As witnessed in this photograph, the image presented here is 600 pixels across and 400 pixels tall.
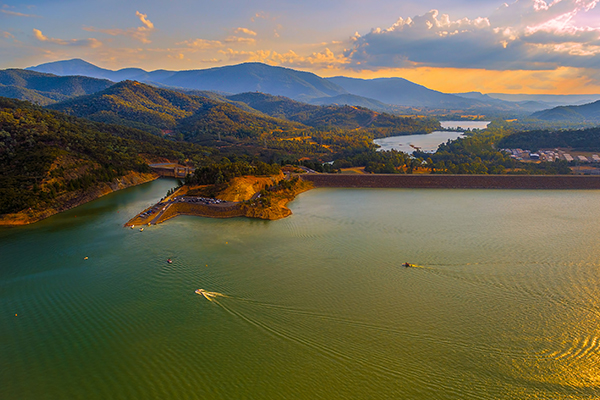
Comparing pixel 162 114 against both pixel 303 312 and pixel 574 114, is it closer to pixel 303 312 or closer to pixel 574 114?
pixel 303 312

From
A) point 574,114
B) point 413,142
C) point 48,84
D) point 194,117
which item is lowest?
point 413,142

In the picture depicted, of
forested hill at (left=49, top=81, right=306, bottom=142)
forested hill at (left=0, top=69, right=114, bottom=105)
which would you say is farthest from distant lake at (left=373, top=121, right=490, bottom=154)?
forested hill at (left=0, top=69, right=114, bottom=105)

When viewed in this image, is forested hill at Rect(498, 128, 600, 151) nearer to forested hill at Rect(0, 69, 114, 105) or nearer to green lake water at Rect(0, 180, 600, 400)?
green lake water at Rect(0, 180, 600, 400)

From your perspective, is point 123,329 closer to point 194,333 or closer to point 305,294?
point 194,333

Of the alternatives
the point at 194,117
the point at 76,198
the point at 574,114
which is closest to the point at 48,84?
the point at 194,117

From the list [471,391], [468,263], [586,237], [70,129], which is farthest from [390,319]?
[70,129]

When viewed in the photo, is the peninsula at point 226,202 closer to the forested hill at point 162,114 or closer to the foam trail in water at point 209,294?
the foam trail in water at point 209,294

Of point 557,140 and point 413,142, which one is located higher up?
point 413,142
